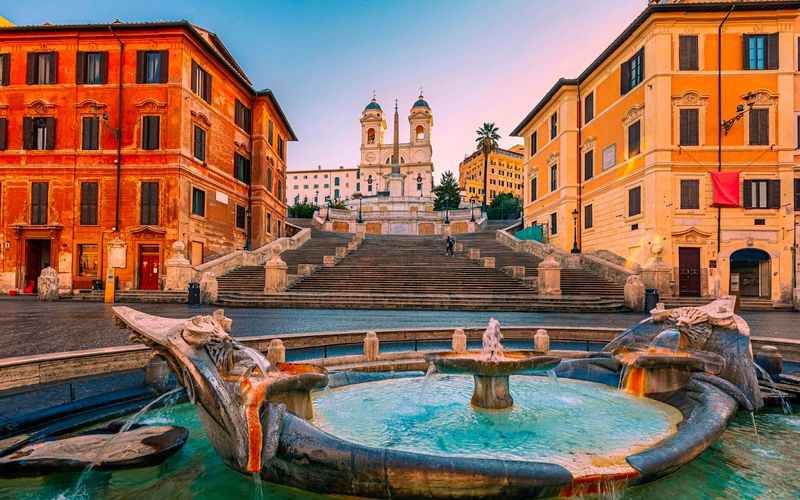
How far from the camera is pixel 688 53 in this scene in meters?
23.9

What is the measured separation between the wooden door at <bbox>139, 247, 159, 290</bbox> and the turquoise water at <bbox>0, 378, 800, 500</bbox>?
77.6 ft

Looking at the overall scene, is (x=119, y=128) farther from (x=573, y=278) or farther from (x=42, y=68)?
(x=573, y=278)

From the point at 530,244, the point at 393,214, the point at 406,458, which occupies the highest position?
the point at 393,214

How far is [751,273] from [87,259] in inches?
1468

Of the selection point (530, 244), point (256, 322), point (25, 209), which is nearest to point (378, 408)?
point (256, 322)

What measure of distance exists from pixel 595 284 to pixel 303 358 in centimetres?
1880

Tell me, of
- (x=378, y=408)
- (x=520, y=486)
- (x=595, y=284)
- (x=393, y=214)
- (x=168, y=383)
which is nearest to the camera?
(x=520, y=486)

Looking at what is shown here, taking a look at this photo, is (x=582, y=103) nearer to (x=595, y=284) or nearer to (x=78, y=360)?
(x=595, y=284)

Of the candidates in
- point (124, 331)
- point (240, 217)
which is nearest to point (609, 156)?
point (240, 217)

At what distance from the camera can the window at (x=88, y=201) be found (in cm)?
2553

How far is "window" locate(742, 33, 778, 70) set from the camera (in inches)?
933

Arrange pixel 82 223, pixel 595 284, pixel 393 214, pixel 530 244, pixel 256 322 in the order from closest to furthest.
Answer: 1. pixel 256 322
2. pixel 595 284
3. pixel 82 223
4. pixel 530 244
5. pixel 393 214

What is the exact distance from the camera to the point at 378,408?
5.55 meters

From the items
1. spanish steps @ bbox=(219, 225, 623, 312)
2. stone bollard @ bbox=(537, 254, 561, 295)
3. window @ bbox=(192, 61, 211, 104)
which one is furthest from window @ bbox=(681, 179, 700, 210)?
window @ bbox=(192, 61, 211, 104)
